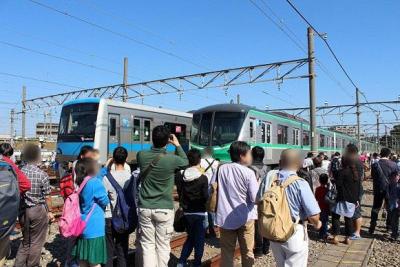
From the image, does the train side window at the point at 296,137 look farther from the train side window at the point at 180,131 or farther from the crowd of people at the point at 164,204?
the crowd of people at the point at 164,204

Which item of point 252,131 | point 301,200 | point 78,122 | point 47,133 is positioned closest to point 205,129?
point 252,131

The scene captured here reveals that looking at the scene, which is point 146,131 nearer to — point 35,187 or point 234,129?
point 234,129

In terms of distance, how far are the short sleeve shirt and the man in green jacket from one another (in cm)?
158

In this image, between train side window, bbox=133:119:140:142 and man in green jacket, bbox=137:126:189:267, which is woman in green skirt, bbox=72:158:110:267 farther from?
train side window, bbox=133:119:140:142

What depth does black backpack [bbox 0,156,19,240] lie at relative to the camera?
3.71 meters

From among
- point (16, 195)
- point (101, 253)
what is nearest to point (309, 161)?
point (101, 253)

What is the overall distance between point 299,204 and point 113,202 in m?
2.34

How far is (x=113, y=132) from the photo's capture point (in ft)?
54.6

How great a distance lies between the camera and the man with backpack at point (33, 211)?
5.90 meters

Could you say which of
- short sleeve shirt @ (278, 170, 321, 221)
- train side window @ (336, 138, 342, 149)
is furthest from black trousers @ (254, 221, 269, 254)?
train side window @ (336, 138, 342, 149)

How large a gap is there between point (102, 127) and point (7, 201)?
12.5m

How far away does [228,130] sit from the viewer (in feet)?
54.9

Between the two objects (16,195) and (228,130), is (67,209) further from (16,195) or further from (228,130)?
(228,130)

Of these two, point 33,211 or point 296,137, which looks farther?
point 296,137
